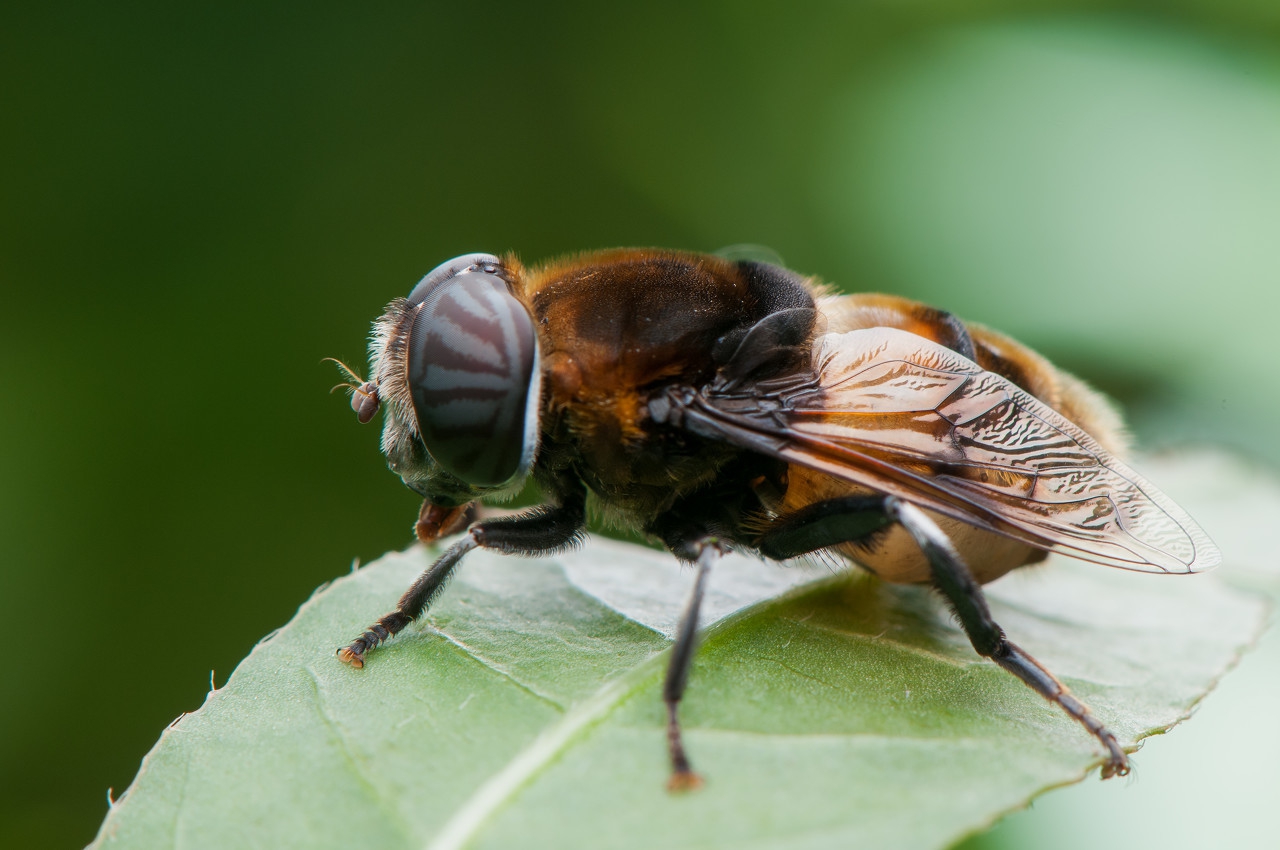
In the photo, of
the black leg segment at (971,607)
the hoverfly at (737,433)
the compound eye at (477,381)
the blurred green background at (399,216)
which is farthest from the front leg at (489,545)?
the blurred green background at (399,216)

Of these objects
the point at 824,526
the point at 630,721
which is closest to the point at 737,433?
the point at 824,526

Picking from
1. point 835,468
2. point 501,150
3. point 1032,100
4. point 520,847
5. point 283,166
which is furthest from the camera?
point 501,150

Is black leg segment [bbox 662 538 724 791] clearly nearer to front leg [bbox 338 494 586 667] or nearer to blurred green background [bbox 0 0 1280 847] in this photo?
front leg [bbox 338 494 586 667]

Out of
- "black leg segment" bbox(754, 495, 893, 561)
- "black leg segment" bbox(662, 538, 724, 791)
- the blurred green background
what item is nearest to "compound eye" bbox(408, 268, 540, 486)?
"black leg segment" bbox(662, 538, 724, 791)

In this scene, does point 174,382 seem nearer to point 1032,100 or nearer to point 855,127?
point 855,127

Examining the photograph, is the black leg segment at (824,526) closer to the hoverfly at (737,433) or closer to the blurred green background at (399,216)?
the hoverfly at (737,433)

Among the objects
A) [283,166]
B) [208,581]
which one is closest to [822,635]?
[208,581]
